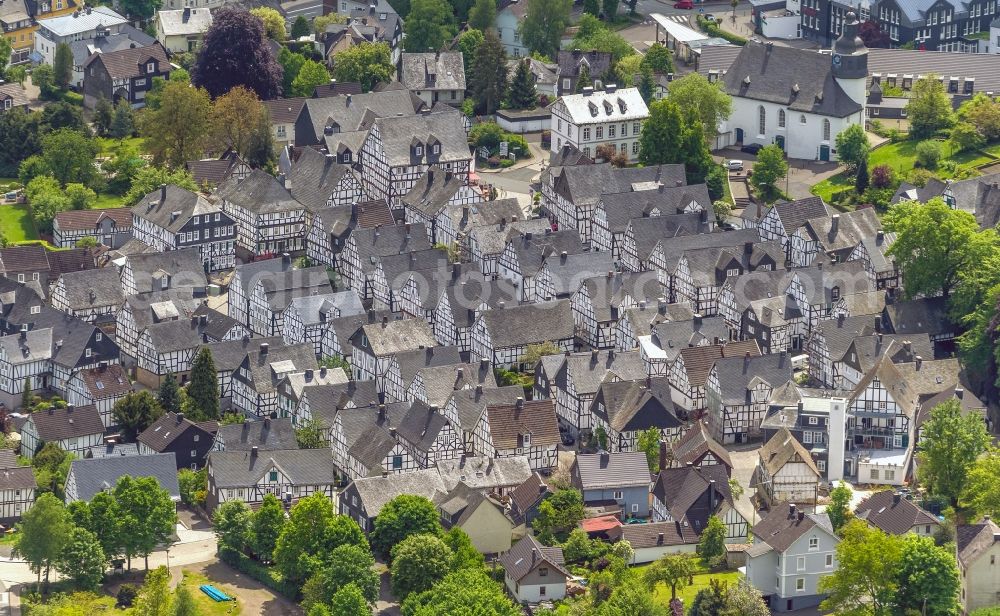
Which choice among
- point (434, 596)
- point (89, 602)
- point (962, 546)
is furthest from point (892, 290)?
point (89, 602)

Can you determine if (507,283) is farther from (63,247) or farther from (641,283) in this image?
(63,247)

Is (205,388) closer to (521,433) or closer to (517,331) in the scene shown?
(517,331)

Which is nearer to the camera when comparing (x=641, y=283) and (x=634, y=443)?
(x=634, y=443)

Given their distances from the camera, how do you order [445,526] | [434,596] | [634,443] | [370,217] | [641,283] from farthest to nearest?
[370,217] → [641,283] → [634,443] → [445,526] → [434,596]

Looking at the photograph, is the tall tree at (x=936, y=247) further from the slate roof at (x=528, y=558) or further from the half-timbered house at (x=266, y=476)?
the half-timbered house at (x=266, y=476)

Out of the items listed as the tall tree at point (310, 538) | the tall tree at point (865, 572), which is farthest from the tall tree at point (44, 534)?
the tall tree at point (865, 572)

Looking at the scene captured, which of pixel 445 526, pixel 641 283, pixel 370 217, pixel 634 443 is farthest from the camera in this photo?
pixel 370 217
